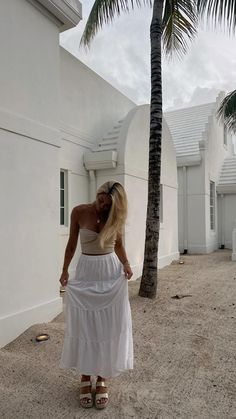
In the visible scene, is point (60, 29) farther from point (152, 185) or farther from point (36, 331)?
point (36, 331)

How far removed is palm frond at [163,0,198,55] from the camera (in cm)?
727

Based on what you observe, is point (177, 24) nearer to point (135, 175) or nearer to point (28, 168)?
point (135, 175)

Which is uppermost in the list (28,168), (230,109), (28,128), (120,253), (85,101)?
(230,109)

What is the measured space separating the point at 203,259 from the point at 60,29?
9.08 meters

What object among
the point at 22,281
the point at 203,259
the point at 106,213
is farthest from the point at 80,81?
the point at 203,259

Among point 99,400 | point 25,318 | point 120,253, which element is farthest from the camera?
point 25,318

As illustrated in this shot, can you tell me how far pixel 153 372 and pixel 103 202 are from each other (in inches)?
76.4

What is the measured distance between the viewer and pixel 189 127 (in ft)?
53.7

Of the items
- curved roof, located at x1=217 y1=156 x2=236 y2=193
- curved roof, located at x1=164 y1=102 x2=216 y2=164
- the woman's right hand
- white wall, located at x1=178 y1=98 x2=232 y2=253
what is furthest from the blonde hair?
curved roof, located at x1=217 y1=156 x2=236 y2=193

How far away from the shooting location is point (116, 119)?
10344 millimetres

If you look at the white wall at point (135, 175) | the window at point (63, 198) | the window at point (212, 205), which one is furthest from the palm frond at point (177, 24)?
the window at point (212, 205)

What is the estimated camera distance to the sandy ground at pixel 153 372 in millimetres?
3006

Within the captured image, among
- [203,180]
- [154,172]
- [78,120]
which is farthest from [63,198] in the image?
[203,180]

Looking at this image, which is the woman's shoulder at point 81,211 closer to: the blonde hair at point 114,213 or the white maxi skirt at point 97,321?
the blonde hair at point 114,213
